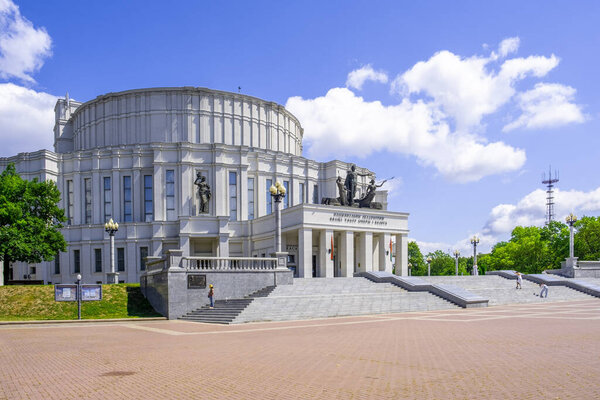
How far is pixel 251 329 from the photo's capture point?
23.0 m

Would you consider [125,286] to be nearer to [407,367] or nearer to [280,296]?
[280,296]

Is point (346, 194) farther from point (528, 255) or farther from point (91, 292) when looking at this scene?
point (528, 255)

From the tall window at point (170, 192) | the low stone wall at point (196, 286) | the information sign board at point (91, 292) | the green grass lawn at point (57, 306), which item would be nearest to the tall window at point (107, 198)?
the tall window at point (170, 192)

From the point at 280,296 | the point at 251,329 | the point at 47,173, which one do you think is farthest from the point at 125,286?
the point at 47,173

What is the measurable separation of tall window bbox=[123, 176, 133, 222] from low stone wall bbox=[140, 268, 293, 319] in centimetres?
2079

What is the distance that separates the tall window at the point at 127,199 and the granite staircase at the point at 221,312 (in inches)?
1048

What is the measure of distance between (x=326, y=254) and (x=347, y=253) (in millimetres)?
2375

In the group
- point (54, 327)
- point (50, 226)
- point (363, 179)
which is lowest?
point (54, 327)

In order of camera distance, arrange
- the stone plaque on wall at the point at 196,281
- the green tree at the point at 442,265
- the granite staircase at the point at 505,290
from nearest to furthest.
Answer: the stone plaque on wall at the point at 196,281
the granite staircase at the point at 505,290
the green tree at the point at 442,265

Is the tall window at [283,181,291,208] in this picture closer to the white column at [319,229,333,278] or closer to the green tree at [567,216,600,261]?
the white column at [319,229,333,278]

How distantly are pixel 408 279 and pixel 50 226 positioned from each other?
31.6 metres

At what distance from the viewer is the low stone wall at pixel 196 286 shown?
31.2m

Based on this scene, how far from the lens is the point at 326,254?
45344 millimetres

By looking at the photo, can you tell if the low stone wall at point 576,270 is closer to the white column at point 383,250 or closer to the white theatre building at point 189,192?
the white theatre building at point 189,192
